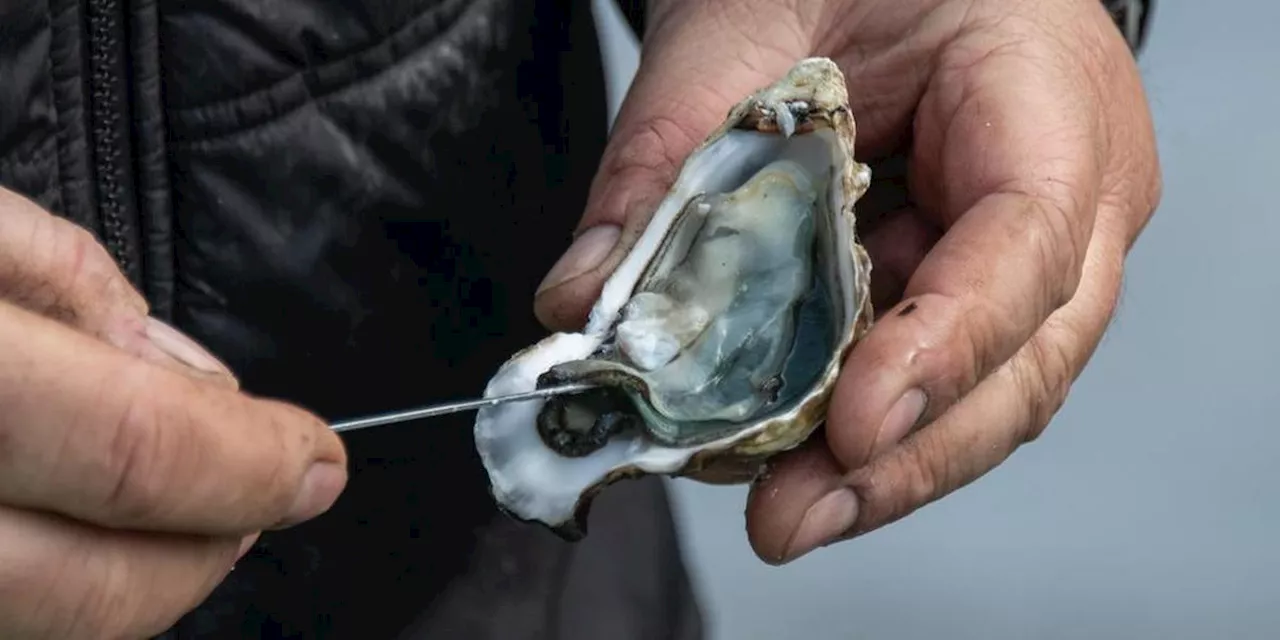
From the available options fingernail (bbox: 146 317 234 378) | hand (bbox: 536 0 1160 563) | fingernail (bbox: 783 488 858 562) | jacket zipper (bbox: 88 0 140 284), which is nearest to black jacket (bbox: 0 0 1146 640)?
jacket zipper (bbox: 88 0 140 284)

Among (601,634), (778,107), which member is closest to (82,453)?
(778,107)

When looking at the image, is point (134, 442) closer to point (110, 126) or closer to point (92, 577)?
point (92, 577)

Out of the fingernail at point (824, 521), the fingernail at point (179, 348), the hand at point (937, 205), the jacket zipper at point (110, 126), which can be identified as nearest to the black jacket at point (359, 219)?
the jacket zipper at point (110, 126)

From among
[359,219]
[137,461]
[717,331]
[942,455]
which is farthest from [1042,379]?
[137,461]

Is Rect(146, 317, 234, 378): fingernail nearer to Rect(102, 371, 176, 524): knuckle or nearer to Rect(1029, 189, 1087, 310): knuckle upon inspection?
Rect(102, 371, 176, 524): knuckle

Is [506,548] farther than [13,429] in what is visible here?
Yes

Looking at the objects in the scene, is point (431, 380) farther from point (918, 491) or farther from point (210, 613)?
point (918, 491)

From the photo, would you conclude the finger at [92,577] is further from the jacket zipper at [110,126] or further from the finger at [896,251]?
the finger at [896,251]
